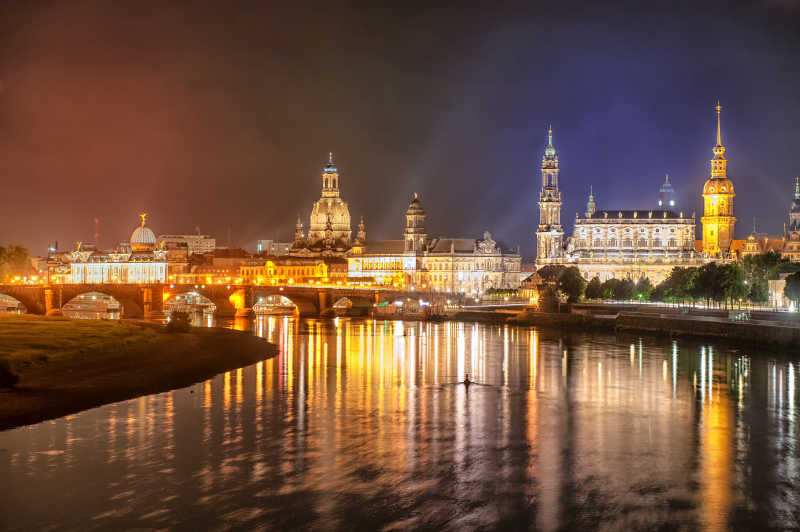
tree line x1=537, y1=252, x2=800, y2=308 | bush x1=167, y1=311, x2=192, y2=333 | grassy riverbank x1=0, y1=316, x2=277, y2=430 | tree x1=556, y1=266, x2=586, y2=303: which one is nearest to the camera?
grassy riverbank x1=0, y1=316, x2=277, y2=430

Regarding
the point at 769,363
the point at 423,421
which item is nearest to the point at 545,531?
the point at 423,421

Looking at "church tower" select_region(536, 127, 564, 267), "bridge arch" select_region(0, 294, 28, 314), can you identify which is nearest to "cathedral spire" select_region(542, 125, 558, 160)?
"church tower" select_region(536, 127, 564, 267)

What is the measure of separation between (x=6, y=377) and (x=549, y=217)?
150 meters

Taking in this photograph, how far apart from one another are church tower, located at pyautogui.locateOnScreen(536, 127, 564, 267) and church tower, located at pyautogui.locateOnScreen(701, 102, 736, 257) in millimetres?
30942

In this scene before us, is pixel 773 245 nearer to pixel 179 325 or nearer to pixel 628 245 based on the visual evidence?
pixel 628 245

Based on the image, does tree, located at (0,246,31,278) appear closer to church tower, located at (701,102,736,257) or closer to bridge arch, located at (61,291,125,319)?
bridge arch, located at (61,291,125,319)

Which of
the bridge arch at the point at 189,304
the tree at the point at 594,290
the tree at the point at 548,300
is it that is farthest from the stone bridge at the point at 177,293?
the tree at the point at 548,300

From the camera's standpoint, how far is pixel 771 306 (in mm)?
108438

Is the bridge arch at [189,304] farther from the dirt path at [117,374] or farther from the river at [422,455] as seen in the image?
the river at [422,455]

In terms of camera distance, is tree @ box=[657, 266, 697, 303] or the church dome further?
the church dome

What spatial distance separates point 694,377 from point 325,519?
36.3 meters

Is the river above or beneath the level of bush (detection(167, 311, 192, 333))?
beneath

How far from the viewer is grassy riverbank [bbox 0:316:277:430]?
40.2 m

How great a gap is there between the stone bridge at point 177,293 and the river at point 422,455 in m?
69.9
